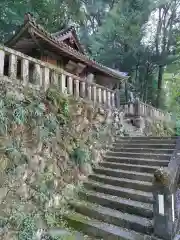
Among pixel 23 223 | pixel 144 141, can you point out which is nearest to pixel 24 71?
pixel 23 223

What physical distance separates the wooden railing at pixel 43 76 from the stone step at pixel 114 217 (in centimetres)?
297

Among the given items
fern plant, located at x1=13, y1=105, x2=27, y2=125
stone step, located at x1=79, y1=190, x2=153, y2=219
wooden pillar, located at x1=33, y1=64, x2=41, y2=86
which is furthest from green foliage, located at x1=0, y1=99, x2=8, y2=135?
stone step, located at x1=79, y1=190, x2=153, y2=219

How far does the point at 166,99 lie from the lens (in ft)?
64.2

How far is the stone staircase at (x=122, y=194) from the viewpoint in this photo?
152 inches

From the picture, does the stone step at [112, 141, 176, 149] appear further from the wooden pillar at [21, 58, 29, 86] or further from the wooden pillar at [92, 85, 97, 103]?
the wooden pillar at [21, 58, 29, 86]

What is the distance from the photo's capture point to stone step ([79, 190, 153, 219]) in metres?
4.07

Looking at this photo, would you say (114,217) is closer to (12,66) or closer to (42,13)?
(12,66)

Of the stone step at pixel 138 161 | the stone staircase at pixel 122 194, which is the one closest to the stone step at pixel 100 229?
the stone staircase at pixel 122 194

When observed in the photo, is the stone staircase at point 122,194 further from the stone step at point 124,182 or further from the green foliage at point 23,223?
the green foliage at point 23,223

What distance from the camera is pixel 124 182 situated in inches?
201

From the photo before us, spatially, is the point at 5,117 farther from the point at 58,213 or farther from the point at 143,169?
the point at 143,169

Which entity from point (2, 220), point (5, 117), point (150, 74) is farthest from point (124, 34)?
point (2, 220)

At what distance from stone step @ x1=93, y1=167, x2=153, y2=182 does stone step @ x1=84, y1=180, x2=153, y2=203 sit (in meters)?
0.42

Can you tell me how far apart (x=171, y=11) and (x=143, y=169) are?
1850 centimetres
